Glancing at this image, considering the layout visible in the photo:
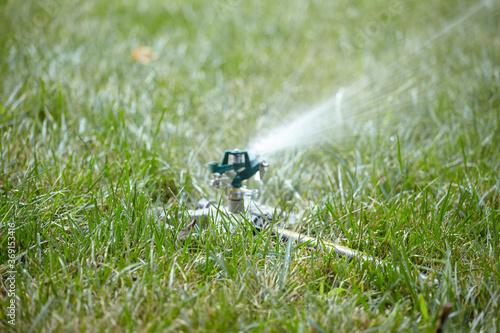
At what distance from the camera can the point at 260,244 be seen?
1.61 meters

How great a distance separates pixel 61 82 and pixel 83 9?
6.40 feet

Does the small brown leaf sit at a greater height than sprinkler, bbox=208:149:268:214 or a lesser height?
greater

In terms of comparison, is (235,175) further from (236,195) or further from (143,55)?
(143,55)

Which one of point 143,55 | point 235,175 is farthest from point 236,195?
point 143,55

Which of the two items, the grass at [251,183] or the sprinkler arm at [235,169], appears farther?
the sprinkler arm at [235,169]

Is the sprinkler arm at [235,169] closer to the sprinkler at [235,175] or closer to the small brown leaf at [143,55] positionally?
the sprinkler at [235,175]

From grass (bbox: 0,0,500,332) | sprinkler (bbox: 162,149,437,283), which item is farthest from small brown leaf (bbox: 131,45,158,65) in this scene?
sprinkler (bbox: 162,149,437,283)

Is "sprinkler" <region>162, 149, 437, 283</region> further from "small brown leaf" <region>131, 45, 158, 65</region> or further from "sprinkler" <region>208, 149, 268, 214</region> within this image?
"small brown leaf" <region>131, 45, 158, 65</region>

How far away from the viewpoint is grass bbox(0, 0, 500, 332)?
4.35ft

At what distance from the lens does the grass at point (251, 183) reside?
4.35 ft

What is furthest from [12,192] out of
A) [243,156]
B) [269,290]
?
[269,290]

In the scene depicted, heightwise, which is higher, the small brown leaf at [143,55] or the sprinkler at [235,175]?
the small brown leaf at [143,55]

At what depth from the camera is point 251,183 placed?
6.98ft

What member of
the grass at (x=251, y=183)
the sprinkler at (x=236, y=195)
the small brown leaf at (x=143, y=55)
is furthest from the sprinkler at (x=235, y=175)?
the small brown leaf at (x=143, y=55)
